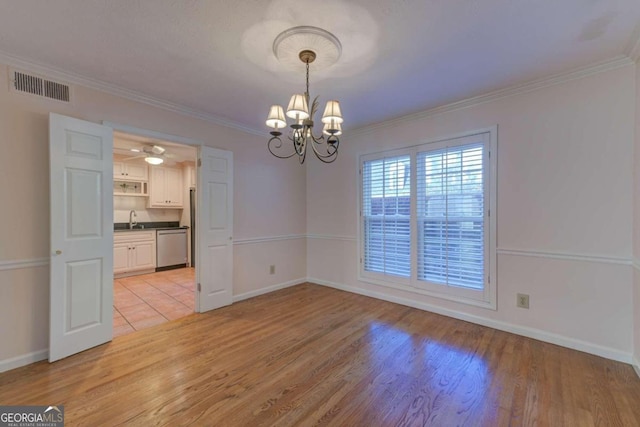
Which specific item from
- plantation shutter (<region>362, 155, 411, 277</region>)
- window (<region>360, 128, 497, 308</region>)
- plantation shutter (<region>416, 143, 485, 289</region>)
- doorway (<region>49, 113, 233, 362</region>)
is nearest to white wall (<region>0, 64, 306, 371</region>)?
doorway (<region>49, 113, 233, 362</region>)

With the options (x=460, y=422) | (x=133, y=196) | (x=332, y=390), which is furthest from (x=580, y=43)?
(x=133, y=196)

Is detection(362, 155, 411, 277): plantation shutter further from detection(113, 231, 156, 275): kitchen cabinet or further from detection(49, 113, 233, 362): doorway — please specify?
detection(113, 231, 156, 275): kitchen cabinet

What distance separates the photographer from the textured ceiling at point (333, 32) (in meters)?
1.79

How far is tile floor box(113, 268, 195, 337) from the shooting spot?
10.8ft

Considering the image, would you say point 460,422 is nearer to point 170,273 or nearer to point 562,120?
point 562,120

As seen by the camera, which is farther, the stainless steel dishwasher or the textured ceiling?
the stainless steel dishwasher

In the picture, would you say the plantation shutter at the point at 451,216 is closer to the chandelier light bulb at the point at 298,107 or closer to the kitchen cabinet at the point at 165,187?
the chandelier light bulb at the point at 298,107

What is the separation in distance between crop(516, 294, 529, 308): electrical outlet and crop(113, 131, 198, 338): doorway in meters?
4.08

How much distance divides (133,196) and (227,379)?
18.2 ft

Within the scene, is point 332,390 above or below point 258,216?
below

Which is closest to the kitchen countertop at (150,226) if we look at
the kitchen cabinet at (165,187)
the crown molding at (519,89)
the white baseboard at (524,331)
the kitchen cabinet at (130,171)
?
the kitchen cabinet at (165,187)

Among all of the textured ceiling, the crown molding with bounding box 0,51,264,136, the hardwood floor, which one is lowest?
the hardwood floor

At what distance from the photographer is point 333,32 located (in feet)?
6.57

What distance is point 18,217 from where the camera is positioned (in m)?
2.38
